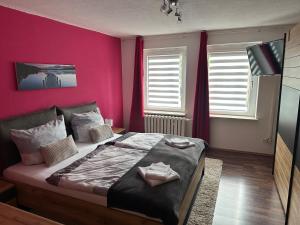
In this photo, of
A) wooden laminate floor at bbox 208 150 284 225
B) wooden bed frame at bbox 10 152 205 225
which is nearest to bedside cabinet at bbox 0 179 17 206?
wooden bed frame at bbox 10 152 205 225

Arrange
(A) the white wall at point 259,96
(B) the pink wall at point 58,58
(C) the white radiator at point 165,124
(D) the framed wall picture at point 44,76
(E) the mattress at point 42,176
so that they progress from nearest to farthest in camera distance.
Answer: (E) the mattress at point 42,176 < (B) the pink wall at point 58,58 < (D) the framed wall picture at point 44,76 < (A) the white wall at point 259,96 < (C) the white radiator at point 165,124

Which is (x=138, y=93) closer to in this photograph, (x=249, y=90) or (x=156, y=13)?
(x=156, y=13)

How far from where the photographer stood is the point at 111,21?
3.07 metres

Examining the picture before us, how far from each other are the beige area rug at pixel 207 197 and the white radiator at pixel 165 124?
1.02 m

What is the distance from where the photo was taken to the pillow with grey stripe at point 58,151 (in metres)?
2.30

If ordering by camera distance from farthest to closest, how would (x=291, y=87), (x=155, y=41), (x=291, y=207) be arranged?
(x=155, y=41)
(x=291, y=87)
(x=291, y=207)

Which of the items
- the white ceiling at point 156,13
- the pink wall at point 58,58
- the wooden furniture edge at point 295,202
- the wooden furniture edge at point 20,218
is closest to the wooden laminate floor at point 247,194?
the wooden furniture edge at point 295,202

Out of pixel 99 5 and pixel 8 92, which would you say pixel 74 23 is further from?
pixel 8 92

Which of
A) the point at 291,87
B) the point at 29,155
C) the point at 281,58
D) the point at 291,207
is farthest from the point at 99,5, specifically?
the point at 291,207

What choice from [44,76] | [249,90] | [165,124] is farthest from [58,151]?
[249,90]

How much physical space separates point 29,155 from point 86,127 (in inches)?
35.7

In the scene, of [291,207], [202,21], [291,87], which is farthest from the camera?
[202,21]

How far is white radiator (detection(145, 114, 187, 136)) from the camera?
4207 mm

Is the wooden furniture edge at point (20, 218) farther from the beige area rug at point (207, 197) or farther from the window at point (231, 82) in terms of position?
the window at point (231, 82)
